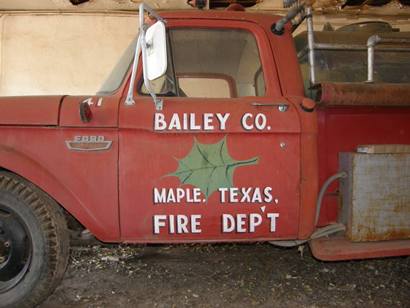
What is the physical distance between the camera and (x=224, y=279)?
3.02m

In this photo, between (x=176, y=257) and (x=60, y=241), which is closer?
(x=60, y=241)

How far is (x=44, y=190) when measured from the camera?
2.29 meters

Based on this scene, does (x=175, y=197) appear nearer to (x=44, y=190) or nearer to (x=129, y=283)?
(x=44, y=190)

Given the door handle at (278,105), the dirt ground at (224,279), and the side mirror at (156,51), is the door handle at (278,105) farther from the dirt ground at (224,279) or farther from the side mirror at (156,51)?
the dirt ground at (224,279)

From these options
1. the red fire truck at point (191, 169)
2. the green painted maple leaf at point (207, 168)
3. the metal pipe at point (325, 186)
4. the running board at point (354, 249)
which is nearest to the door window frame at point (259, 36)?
the red fire truck at point (191, 169)

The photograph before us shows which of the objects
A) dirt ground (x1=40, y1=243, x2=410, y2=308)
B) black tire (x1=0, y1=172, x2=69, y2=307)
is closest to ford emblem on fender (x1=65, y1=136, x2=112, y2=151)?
black tire (x1=0, y1=172, x2=69, y2=307)

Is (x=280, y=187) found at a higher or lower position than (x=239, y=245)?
higher

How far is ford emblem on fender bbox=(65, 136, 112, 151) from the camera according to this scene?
7.61 feet

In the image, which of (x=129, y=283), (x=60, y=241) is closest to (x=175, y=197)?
(x=60, y=241)

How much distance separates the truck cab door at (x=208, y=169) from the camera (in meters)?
2.33

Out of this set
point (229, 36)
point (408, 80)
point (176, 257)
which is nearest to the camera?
point (229, 36)

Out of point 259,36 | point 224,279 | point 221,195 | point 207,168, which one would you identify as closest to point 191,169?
point 207,168

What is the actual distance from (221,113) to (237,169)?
0.35 meters

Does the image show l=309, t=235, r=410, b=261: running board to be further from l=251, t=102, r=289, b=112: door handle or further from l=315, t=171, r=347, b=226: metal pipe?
l=251, t=102, r=289, b=112: door handle
